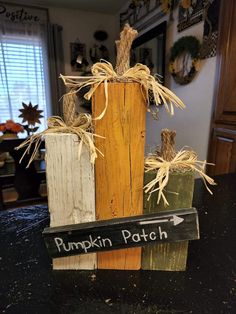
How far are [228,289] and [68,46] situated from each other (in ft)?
11.0

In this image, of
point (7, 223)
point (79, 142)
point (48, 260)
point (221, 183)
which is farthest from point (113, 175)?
point (221, 183)

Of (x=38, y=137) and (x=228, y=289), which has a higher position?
(x=38, y=137)

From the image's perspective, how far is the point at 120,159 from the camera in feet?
1.22

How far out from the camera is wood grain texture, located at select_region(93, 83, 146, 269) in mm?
344

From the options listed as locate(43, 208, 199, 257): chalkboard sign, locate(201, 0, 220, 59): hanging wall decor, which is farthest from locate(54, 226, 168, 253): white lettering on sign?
locate(201, 0, 220, 59): hanging wall decor

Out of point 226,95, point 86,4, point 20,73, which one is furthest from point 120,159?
point 86,4

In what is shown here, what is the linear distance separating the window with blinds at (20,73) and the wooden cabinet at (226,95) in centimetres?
225

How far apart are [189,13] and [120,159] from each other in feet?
6.32

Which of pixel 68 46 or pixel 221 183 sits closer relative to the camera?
pixel 221 183

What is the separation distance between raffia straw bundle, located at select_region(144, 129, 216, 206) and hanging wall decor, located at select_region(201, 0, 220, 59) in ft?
4.91

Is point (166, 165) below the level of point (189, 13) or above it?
below

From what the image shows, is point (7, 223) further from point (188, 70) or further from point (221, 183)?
point (188, 70)

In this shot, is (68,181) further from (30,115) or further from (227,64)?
(30,115)

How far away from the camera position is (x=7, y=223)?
566 millimetres
